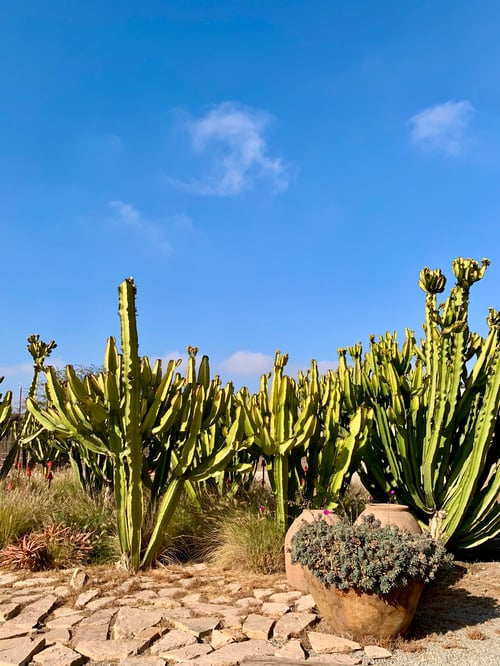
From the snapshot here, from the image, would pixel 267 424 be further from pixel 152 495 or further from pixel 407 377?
pixel 407 377

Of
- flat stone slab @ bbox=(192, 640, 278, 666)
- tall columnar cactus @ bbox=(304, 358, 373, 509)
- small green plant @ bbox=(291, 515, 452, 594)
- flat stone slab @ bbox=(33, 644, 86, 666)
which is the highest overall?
tall columnar cactus @ bbox=(304, 358, 373, 509)

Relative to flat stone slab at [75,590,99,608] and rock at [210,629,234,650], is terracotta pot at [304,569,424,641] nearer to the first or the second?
rock at [210,629,234,650]

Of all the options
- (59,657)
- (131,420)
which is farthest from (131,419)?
(59,657)

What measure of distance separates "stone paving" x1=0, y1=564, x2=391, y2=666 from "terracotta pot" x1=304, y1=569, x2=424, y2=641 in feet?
0.40

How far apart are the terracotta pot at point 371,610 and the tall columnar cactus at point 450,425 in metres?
2.52

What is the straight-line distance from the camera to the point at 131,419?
233 inches

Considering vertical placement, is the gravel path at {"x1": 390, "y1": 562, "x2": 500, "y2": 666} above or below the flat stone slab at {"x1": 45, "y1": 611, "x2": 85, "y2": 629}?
below

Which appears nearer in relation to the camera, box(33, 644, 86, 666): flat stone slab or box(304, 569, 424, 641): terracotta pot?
box(33, 644, 86, 666): flat stone slab

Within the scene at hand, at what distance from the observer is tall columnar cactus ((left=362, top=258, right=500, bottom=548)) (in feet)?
21.0

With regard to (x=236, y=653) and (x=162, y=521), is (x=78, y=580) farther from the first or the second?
(x=236, y=653)

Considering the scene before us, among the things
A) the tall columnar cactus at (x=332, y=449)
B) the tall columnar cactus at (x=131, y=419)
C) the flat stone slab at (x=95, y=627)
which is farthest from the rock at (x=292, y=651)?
the tall columnar cactus at (x=332, y=449)

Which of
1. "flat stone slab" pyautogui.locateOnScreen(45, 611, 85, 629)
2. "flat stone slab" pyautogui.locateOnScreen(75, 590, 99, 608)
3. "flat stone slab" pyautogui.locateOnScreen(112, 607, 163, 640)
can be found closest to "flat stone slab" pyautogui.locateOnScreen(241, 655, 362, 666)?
"flat stone slab" pyautogui.locateOnScreen(112, 607, 163, 640)

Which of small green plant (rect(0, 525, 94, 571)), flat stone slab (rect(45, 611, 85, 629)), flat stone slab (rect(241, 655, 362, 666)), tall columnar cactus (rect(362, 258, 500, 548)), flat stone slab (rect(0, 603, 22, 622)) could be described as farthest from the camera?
tall columnar cactus (rect(362, 258, 500, 548))

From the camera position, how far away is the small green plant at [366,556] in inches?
157
